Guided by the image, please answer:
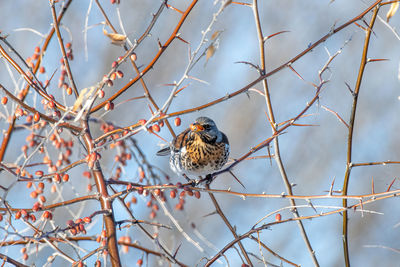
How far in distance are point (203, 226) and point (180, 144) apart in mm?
4998

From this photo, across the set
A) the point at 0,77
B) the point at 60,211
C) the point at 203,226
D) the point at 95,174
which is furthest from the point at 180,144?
the point at 0,77

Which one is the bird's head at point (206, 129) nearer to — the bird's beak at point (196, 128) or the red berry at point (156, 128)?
the bird's beak at point (196, 128)

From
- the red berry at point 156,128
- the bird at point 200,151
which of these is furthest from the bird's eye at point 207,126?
the red berry at point 156,128

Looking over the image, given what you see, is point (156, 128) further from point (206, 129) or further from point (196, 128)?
point (206, 129)

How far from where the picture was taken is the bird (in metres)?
4.02

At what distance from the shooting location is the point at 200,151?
4.02 m

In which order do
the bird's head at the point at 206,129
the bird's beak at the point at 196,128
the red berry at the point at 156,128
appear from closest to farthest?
1. the red berry at the point at 156,128
2. the bird's beak at the point at 196,128
3. the bird's head at the point at 206,129

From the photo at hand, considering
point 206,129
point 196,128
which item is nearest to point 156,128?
point 196,128

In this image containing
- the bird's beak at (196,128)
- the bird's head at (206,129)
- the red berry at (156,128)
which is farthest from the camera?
the bird's head at (206,129)

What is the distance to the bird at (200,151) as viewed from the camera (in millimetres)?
4020

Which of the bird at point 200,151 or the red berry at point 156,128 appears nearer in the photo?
the red berry at point 156,128

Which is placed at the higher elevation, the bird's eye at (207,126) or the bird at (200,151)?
the bird's eye at (207,126)

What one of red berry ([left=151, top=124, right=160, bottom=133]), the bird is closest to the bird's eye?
the bird

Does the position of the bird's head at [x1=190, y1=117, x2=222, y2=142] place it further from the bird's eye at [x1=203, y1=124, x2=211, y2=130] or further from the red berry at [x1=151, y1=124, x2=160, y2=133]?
the red berry at [x1=151, y1=124, x2=160, y2=133]
